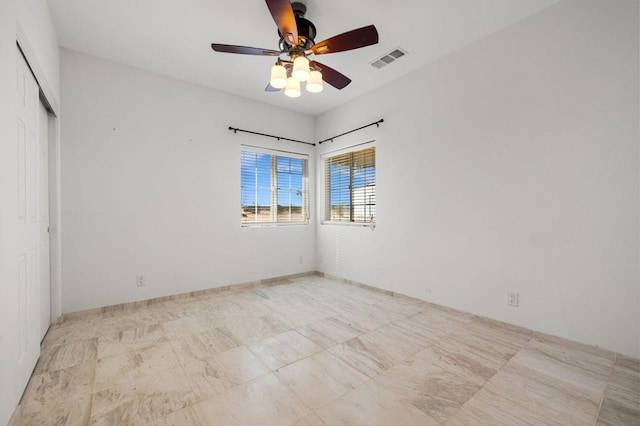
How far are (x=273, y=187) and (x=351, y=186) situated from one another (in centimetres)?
133

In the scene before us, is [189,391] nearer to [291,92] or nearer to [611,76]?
[291,92]

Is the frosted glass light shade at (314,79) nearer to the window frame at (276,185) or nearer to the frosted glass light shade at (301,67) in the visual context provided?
the frosted glass light shade at (301,67)

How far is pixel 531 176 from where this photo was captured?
249 cm

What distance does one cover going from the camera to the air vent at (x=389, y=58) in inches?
118

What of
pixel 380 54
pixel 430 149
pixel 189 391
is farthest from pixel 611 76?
pixel 189 391

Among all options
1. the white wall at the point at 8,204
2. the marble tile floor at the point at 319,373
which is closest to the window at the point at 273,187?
the marble tile floor at the point at 319,373

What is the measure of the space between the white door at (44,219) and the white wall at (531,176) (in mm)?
3791

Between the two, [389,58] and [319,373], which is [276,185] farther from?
[319,373]

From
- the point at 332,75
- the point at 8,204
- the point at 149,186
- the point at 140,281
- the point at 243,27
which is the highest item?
the point at 243,27

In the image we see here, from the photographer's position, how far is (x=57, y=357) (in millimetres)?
2123

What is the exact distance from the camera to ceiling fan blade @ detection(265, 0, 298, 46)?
174cm

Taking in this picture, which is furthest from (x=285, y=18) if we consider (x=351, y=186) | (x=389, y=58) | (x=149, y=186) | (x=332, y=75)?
(x=351, y=186)

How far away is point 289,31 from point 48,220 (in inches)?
117

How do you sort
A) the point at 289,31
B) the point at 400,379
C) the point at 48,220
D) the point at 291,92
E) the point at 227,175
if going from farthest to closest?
1. the point at 227,175
2. the point at 48,220
3. the point at 291,92
4. the point at 289,31
5. the point at 400,379
